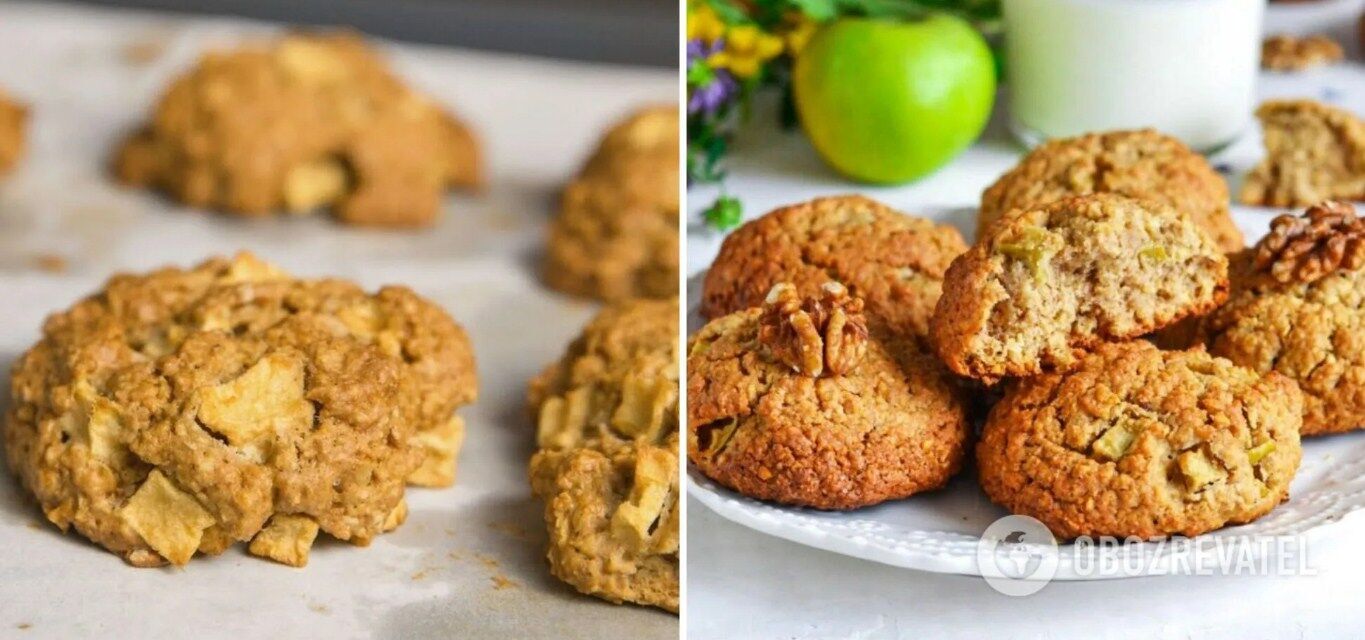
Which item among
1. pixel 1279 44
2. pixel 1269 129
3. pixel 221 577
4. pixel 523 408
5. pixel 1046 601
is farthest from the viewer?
pixel 1279 44

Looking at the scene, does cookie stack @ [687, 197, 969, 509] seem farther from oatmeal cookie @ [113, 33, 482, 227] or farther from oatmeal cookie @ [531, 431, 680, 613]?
oatmeal cookie @ [113, 33, 482, 227]

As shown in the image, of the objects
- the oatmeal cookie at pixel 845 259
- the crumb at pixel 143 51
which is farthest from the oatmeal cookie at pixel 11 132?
the oatmeal cookie at pixel 845 259

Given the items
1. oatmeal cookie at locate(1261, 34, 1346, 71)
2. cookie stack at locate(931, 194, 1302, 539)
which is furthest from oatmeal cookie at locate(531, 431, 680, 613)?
oatmeal cookie at locate(1261, 34, 1346, 71)

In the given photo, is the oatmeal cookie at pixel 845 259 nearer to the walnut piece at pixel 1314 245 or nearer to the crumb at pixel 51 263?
the walnut piece at pixel 1314 245

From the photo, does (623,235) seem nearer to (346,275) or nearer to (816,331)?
(346,275)

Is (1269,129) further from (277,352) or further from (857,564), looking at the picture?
(277,352)

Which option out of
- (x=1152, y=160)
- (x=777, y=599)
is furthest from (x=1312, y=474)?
(x=777, y=599)
